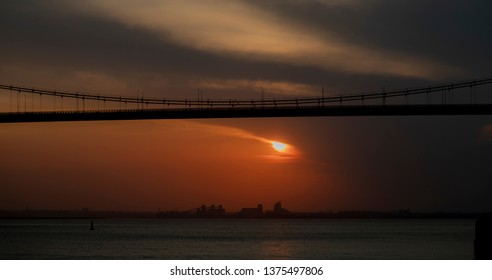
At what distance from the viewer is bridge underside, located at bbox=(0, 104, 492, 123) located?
47.8 m

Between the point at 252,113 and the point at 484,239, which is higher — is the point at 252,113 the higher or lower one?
the higher one

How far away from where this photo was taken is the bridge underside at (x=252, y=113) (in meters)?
47.8

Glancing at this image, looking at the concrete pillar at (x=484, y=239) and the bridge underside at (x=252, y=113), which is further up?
the bridge underside at (x=252, y=113)

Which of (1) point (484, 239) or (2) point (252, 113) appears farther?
(2) point (252, 113)

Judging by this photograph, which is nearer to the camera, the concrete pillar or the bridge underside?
the concrete pillar

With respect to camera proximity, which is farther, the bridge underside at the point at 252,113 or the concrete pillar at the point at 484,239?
the bridge underside at the point at 252,113

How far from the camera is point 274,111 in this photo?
49156 mm

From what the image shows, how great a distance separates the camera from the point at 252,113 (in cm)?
4925
